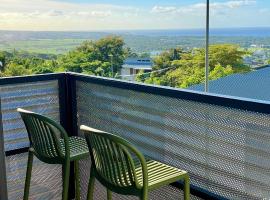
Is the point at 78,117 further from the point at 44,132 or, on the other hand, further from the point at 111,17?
the point at 111,17

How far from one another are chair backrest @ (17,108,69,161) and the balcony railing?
0.20 m

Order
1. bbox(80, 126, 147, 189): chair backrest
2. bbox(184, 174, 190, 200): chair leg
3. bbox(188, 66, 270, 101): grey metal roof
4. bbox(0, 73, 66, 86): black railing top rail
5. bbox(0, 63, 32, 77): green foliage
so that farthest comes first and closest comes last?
bbox(188, 66, 270, 101): grey metal roof < bbox(0, 63, 32, 77): green foliage < bbox(0, 73, 66, 86): black railing top rail < bbox(184, 174, 190, 200): chair leg < bbox(80, 126, 147, 189): chair backrest

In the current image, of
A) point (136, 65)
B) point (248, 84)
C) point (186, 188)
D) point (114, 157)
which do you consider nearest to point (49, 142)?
point (114, 157)

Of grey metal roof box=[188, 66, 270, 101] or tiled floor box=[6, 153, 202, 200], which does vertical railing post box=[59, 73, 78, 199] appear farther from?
grey metal roof box=[188, 66, 270, 101]

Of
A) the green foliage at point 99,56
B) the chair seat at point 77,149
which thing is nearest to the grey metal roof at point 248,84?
the green foliage at point 99,56

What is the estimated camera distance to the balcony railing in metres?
2.06

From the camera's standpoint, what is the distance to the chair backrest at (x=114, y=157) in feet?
6.12

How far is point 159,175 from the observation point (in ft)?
7.00

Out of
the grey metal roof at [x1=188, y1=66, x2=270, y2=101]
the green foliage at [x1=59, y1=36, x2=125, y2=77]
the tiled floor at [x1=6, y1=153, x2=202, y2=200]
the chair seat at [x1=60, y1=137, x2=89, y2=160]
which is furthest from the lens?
the green foliage at [x1=59, y1=36, x2=125, y2=77]

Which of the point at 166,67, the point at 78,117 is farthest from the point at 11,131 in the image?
the point at 166,67

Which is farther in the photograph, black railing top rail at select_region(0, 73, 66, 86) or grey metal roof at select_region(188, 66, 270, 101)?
grey metal roof at select_region(188, 66, 270, 101)

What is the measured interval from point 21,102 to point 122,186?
50.9 inches

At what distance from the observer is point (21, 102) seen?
2980mm

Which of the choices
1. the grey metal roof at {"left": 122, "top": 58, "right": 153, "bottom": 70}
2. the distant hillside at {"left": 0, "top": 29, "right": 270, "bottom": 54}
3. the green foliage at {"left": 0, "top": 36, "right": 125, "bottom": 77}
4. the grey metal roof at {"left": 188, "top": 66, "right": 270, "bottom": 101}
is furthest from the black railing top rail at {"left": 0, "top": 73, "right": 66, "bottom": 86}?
the grey metal roof at {"left": 122, "top": 58, "right": 153, "bottom": 70}
